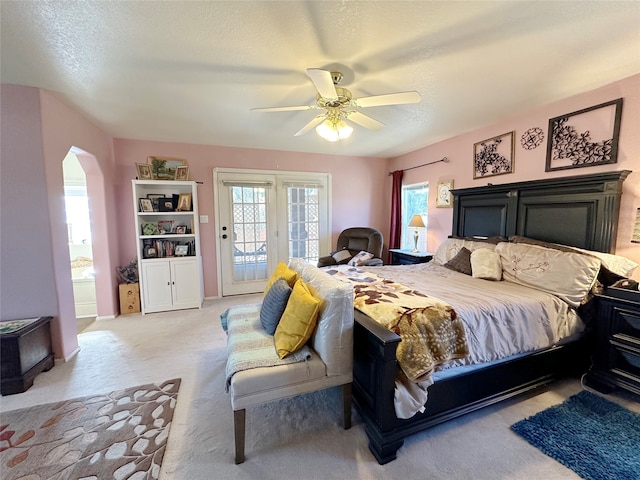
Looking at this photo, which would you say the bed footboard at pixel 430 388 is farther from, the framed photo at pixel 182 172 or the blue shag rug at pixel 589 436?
the framed photo at pixel 182 172

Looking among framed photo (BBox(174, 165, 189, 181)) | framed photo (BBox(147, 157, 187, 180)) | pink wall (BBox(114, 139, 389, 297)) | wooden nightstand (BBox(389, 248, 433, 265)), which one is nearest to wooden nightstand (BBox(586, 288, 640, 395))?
wooden nightstand (BBox(389, 248, 433, 265))

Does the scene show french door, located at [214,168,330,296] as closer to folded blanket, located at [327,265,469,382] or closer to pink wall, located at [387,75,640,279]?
pink wall, located at [387,75,640,279]

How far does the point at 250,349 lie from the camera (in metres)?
1.72

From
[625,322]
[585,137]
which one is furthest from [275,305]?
[585,137]

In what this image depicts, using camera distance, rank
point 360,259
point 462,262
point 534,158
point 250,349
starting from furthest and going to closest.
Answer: point 360,259 < point 462,262 < point 534,158 < point 250,349

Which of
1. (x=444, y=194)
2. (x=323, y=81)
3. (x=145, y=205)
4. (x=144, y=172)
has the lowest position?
(x=145, y=205)

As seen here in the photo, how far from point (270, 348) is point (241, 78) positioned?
2.05 meters

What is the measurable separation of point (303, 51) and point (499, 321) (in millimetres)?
2237

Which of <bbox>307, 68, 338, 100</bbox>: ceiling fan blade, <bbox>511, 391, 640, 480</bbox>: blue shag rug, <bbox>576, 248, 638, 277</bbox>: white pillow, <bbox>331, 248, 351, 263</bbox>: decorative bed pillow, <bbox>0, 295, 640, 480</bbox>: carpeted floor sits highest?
<bbox>307, 68, 338, 100</bbox>: ceiling fan blade

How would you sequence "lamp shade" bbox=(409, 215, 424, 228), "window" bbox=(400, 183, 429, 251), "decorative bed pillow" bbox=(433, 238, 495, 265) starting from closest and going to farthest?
"decorative bed pillow" bbox=(433, 238, 495, 265) → "lamp shade" bbox=(409, 215, 424, 228) → "window" bbox=(400, 183, 429, 251)

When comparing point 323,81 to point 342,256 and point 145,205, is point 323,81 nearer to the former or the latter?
point 342,256

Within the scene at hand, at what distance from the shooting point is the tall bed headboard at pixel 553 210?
7.34 feet

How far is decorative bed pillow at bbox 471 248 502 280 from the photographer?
2.56 meters

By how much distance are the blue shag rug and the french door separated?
3.60m
